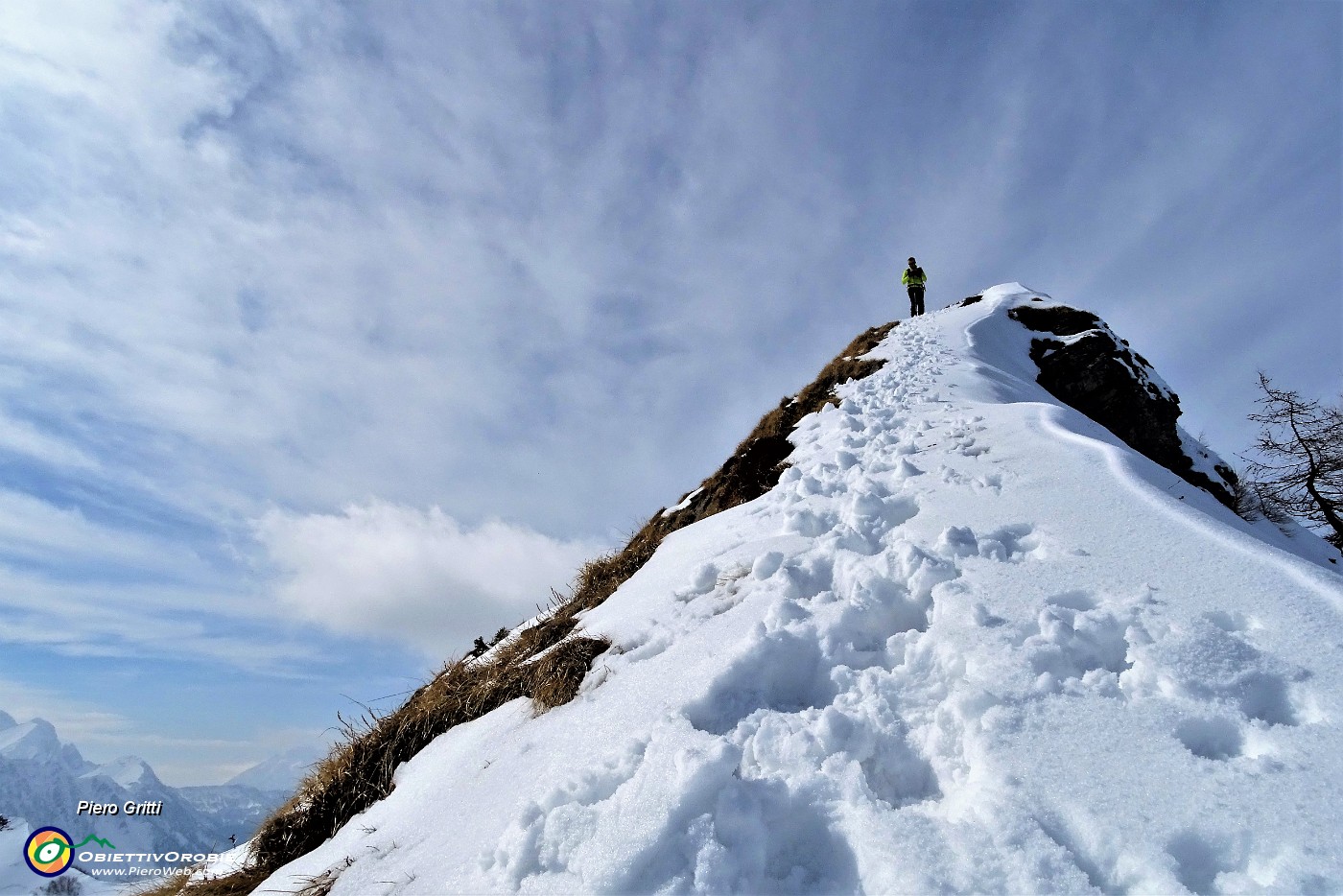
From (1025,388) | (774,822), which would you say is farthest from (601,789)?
(1025,388)

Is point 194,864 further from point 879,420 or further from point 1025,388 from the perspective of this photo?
point 1025,388

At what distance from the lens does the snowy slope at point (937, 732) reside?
82.8 inches

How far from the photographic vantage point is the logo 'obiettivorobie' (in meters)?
8.28

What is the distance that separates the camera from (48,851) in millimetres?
8430

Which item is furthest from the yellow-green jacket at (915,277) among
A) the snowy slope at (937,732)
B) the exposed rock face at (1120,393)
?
the snowy slope at (937,732)

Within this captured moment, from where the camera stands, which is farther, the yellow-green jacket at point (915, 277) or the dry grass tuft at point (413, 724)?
the yellow-green jacket at point (915, 277)

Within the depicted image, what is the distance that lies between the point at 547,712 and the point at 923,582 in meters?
2.64

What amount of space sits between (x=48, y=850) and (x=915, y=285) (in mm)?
26106

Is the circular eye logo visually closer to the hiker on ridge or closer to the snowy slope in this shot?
the snowy slope

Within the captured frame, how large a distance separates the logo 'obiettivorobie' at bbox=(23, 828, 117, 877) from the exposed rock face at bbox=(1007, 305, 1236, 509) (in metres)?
21.7

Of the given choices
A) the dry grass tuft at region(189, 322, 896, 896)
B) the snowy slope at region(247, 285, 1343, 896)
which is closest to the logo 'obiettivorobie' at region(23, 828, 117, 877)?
the dry grass tuft at region(189, 322, 896, 896)

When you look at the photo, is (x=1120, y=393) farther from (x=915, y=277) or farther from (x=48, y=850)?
→ (x=48, y=850)

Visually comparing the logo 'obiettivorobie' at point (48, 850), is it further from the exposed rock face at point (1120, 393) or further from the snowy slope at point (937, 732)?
the exposed rock face at point (1120, 393)

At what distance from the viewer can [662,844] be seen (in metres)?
2.36
